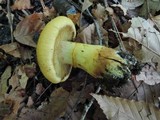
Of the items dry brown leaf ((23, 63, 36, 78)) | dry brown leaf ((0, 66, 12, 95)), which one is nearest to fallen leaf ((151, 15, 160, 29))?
dry brown leaf ((23, 63, 36, 78))

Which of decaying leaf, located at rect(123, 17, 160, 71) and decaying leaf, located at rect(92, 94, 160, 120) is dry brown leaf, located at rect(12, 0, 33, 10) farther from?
decaying leaf, located at rect(92, 94, 160, 120)

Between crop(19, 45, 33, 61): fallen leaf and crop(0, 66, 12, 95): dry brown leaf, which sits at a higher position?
crop(19, 45, 33, 61): fallen leaf

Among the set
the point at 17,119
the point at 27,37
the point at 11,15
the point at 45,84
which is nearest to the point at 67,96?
the point at 45,84

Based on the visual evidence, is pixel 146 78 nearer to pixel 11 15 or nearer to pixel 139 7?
pixel 139 7

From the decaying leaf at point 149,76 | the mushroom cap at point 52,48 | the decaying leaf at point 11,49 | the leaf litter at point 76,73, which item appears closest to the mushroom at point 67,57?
the mushroom cap at point 52,48

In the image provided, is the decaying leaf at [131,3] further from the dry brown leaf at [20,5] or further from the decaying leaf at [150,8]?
the dry brown leaf at [20,5]

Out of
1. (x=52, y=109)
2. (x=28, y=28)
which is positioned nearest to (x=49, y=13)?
(x=28, y=28)
